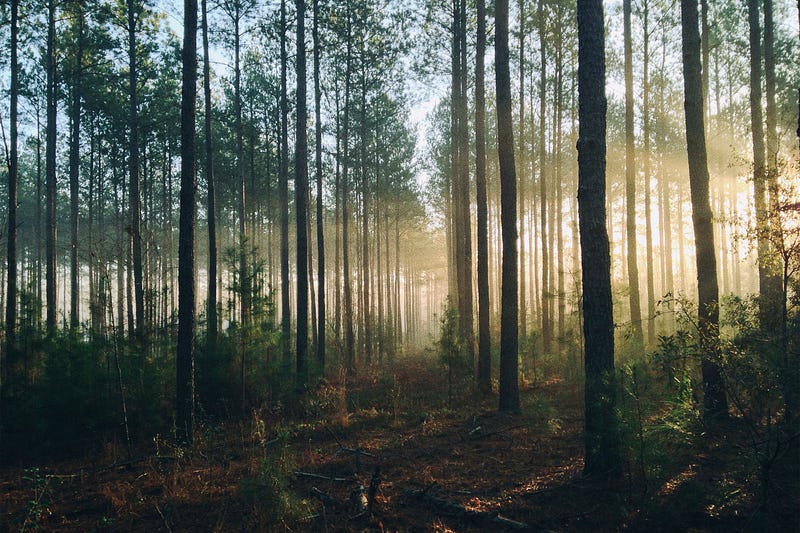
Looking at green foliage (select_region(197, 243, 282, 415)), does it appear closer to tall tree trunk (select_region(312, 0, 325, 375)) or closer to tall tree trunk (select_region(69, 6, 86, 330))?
tall tree trunk (select_region(312, 0, 325, 375))

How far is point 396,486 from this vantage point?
5641 millimetres

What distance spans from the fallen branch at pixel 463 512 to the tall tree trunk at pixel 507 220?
4.45 meters

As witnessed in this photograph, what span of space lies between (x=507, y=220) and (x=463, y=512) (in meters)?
6.06

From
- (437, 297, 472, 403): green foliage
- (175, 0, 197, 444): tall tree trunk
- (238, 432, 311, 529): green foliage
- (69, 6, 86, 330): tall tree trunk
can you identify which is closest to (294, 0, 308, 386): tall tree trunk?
(437, 297, 472, 403): green foliage

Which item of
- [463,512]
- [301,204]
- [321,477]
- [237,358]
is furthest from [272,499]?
[301,204]

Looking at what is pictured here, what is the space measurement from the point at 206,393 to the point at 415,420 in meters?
4.95

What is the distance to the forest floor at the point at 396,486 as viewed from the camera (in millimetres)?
4359

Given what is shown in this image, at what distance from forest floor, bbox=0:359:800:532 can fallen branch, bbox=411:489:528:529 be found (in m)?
0.01

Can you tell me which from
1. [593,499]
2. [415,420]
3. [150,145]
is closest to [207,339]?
[415,420]

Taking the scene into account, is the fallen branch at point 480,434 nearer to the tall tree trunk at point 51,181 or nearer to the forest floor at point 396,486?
the forest floor at point 396,486

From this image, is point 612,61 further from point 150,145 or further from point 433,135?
point 150,145

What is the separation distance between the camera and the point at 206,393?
969 centimetres

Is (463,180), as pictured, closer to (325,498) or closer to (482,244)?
(482,244)

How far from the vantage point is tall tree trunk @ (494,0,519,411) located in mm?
9047
